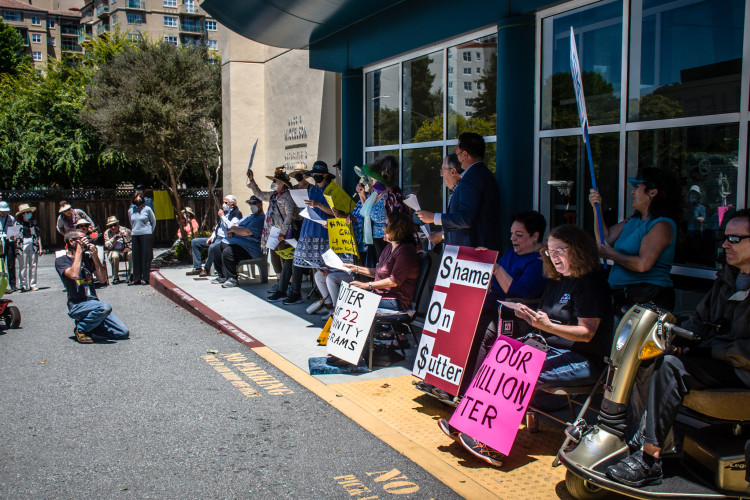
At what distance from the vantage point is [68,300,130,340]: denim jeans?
806 centimetres

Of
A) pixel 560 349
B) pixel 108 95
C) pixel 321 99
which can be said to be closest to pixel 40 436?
pixel 560 349

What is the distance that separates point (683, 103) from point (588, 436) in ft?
9.93

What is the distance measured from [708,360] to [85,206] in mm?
23058

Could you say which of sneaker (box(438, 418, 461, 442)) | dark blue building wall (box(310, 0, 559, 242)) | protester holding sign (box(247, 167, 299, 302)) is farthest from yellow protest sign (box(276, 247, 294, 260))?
sneaker (box(438, 418, 461, 442))

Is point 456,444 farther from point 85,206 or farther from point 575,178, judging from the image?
point 85,206

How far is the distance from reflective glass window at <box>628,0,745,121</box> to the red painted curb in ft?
15.8

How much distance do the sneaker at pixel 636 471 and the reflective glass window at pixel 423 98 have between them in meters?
5.63

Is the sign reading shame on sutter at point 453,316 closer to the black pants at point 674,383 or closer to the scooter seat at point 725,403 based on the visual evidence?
the black pants at point 674,383

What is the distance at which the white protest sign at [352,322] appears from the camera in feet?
20.1

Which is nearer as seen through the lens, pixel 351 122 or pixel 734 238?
pixel 734 238

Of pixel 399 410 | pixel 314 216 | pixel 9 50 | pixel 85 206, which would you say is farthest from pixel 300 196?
pixel 9 50

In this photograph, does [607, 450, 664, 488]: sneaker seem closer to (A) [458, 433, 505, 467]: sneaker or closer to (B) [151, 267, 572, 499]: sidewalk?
(B) [151, 267, 572, 499]: sidewalk

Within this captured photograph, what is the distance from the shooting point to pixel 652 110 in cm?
556

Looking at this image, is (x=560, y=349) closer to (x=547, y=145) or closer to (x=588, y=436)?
(x=588, y=436)
